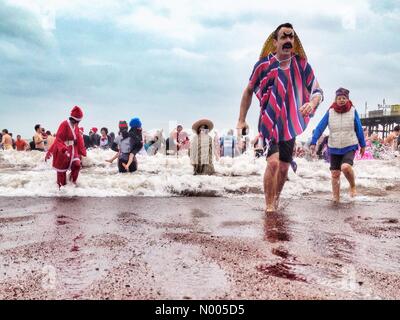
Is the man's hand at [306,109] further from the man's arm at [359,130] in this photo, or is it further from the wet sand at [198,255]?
the man's arm at [359,130]

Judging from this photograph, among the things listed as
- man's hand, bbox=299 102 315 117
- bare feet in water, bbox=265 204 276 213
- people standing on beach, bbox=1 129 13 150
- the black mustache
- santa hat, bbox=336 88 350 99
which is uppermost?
the black mustache

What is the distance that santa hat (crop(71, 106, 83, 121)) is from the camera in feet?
25.0

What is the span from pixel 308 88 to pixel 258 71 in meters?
0.59

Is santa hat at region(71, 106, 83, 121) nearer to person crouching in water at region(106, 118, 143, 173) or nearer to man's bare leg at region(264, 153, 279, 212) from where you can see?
person crouching in water at region(106, 118, 143, 173)

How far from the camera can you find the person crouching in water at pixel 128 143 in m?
10.2

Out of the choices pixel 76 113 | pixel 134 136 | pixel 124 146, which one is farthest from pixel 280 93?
pixel 124 146

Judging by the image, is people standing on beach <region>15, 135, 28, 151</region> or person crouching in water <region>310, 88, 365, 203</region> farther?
people standing on beach <region>15, 135, 28, 151</region>

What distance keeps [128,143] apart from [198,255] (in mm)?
7902

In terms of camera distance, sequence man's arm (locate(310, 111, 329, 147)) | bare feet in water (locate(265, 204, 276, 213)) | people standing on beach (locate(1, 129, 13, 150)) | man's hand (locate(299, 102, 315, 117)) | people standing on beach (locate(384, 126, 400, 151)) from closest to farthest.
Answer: man's hand (locate(299, 102, 315, 117)) → bare feet in water (locate(265, 204, 276, 213)) → man's arm (locate(310, 111, 329, 147)) → people standing on beach (locate(384, 126, 400, 151)) → people standing on beach (locate(1, 129, 13, 150))

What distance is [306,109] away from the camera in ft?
15.0

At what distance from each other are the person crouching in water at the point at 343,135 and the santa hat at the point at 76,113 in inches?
156

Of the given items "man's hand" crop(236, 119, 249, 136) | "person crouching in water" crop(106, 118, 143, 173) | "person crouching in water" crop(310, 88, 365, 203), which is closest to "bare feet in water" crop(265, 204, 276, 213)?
"man's hand" crop(236, 119, 249, 136)
